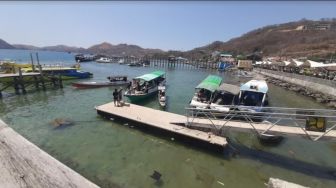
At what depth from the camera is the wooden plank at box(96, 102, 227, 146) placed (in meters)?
13.2

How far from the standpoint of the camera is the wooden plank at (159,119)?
520 inches

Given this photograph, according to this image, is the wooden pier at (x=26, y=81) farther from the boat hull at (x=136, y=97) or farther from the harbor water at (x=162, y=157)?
the boat hull at (x=136, y=97)

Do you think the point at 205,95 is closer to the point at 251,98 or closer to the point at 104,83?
the point at 251,98

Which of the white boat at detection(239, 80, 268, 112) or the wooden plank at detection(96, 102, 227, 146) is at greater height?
the white boat at detection(239, 80, 268, 112)

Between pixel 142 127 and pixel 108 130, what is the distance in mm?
2745

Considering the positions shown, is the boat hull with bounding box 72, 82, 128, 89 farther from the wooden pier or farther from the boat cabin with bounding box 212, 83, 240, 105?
the boat cabin with bounding box 212, 83, 240, 105

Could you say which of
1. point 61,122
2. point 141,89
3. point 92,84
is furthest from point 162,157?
point 92,84

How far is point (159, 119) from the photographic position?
16.4 meters

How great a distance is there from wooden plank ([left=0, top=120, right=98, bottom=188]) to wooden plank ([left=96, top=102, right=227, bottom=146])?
844 centimetres

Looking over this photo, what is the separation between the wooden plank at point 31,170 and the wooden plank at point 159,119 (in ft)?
27.7

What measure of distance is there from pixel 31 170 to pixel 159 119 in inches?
422

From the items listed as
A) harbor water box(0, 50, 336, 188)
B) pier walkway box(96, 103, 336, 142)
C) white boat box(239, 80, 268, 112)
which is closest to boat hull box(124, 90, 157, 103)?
pier walkway box(96, 103, 336, 142)

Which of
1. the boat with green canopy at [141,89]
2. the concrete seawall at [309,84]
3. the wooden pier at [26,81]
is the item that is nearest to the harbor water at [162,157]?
the boat with green canopy at [141,89]

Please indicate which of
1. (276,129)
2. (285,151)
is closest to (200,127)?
(276,129)
